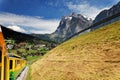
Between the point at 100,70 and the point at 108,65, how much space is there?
64 centimetres

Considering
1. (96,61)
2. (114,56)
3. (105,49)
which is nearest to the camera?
(114,56)

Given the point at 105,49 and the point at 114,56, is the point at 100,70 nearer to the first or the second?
the point at 114,56

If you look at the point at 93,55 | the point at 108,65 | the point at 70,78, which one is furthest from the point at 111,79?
the point at 93,55

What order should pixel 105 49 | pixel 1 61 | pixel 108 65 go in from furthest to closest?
pixel 105 49 → pixel 108 65 → pixel 1 61

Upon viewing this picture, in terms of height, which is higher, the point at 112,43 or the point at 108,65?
A: the point at 112,43

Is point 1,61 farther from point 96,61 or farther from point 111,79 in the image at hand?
point 96,61

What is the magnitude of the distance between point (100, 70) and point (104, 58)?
228cm

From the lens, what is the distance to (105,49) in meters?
21.6

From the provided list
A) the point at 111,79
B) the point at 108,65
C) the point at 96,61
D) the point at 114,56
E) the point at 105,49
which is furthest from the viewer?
the point at 105,49

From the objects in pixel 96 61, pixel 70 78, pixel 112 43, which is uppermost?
pixel 112 43

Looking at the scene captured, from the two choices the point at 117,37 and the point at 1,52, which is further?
the point at 117,37

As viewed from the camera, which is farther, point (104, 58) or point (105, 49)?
point (105, 49)

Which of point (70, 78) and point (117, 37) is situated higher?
point (117, 37)

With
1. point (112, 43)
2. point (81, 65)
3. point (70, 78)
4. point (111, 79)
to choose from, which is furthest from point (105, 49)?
point (111, 79)
